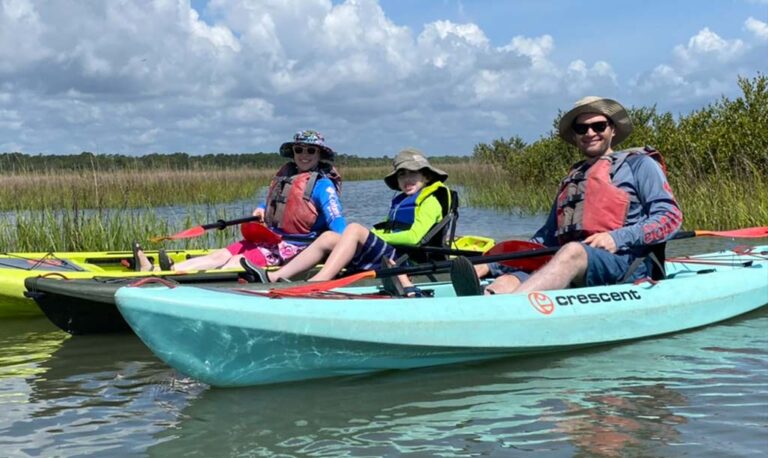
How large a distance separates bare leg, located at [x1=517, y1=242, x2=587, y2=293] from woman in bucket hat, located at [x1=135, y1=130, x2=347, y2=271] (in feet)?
6.39

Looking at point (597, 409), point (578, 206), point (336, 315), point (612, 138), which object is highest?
point (612, 138)

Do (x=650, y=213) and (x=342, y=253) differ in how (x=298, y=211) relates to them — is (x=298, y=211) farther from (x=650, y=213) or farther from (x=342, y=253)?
(x=650, y=213)

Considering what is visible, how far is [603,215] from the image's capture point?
16.4 feet

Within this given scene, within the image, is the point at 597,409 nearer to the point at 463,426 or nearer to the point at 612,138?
the point at 463,426

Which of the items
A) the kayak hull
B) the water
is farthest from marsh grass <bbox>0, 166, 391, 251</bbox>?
the water

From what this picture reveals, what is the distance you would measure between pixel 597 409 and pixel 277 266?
10.5 ft

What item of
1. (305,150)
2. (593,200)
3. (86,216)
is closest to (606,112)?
(593,200)

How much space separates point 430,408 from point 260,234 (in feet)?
10.4

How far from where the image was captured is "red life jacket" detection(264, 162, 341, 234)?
655cm

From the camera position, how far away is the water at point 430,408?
3389 mm

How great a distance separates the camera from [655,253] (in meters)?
5.26

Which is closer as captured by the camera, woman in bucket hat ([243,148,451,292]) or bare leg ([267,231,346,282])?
woman in bucket hat ([243,148,451,292])

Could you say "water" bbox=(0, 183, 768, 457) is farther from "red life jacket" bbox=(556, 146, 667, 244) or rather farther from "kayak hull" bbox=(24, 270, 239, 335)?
"red life jacket" bbox=(556, 146, 667, 244)

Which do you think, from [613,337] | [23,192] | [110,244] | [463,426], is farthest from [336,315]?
[23,192]
